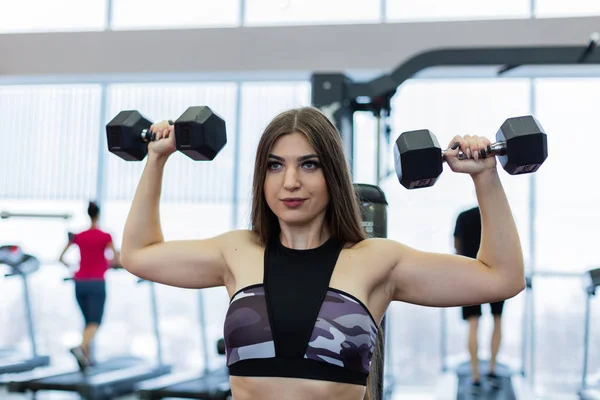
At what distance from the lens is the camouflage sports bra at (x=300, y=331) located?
1.29m

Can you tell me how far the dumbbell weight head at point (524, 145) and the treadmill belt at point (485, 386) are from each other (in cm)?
349

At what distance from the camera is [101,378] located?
5.09m

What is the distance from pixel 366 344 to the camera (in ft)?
4.32

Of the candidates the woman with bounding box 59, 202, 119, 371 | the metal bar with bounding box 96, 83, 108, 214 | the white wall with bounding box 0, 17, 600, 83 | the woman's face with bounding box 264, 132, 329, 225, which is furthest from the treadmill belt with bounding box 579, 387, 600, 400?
the metal bar with bounding box 96, 83, 108, 214

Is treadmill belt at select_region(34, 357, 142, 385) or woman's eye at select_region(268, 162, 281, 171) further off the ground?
woman's eye at select_region(268, 162, 281, 171)

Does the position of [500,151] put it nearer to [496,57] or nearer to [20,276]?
[496,57]

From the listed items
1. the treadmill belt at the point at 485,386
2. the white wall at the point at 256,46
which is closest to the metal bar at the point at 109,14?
the white wall at the point at 256,46

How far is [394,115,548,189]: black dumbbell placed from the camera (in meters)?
1.38

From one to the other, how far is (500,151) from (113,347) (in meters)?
6.02

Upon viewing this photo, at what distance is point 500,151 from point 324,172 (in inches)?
13.8

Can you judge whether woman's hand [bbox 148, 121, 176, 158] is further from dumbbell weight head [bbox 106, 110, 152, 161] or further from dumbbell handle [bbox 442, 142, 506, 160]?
dumbbell handle [bbox 442, 142, 506, 160]

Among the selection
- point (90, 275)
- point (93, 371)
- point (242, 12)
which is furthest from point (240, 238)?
point (242, 12)

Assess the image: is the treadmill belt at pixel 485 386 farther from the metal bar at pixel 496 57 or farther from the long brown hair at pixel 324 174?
the long brown hair at pixel 324 174

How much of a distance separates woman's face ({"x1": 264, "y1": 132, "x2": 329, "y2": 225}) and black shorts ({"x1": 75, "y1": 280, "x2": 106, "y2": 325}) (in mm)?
3976
